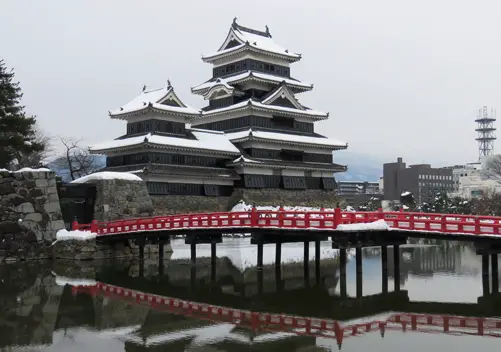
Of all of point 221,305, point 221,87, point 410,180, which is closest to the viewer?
point 221,305

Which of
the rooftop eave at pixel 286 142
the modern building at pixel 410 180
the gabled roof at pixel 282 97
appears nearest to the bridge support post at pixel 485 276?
the rooftop eave at pixel 286 142

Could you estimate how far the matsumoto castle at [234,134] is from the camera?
1956 inches

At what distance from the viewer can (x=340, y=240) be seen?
24000mm

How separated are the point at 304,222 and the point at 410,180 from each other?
100770mm

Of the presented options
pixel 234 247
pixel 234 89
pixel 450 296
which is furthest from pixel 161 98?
pixel 450 296

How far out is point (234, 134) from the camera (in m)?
55.7

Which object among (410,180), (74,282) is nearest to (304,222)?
(74,282)

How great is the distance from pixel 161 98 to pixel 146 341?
3642 centimetres

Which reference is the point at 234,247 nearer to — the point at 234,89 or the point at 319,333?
the point at 234,89

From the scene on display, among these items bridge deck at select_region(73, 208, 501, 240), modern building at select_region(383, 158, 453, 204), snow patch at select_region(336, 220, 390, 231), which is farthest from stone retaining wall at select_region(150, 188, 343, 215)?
modern building at select_region(383, 158, 453, 204)

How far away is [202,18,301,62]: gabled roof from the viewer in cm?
5962

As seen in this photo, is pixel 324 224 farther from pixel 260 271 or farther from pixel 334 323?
pixel 334 323

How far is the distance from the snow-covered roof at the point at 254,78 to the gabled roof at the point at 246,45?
92.1 inches

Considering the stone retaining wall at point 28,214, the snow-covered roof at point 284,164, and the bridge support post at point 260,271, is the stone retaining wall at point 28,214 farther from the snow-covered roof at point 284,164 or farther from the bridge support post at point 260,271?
the snow-covered roof at point 284,164
